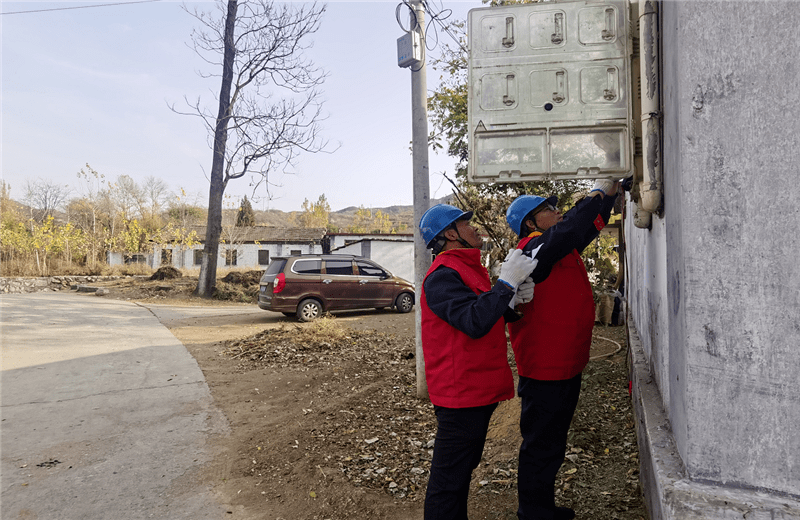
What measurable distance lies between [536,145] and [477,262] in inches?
24.8

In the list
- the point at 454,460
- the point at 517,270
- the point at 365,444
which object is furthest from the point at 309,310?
the point at 517,270

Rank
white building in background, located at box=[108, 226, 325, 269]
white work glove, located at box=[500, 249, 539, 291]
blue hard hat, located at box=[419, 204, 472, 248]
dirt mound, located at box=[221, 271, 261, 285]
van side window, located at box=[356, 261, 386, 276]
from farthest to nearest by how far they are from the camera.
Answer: white building in background, located at box=[108, 226, 325, 269], dirt mound, located at box=[221, 271, 261, 285], van side window, located at box=[356, 261, 386, 276], blue hard hat, located at box=[419, 204, 472, 248], white work glove, located at box=[500, 249, 539, 291]

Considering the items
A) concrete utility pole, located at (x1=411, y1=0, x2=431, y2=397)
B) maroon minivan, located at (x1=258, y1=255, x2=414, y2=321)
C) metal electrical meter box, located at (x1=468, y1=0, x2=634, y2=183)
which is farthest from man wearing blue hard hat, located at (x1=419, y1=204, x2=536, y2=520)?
maroon minivan, located at (x1=258, y1=255, x2=414, y2=321)

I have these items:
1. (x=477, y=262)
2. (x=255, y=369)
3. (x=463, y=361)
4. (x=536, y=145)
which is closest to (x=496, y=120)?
(x=536, y=145)

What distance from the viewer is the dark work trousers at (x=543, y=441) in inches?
102

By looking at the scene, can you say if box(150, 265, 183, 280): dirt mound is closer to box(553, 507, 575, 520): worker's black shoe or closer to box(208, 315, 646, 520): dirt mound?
box(208, 315, 646, 520): dirt mound

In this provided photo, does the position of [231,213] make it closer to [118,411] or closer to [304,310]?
[304,310]

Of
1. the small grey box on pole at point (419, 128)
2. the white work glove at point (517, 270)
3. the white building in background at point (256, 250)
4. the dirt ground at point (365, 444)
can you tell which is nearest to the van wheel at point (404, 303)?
the dirt ground at point (365, 444)

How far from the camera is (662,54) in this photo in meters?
2.03

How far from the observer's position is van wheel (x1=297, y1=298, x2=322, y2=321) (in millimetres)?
12531

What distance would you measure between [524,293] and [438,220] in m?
0.55

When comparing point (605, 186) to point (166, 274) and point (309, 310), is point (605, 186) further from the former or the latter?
point (166, 274)

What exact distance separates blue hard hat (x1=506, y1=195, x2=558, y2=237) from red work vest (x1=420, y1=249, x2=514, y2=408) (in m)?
0.61

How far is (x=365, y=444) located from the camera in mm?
4273
